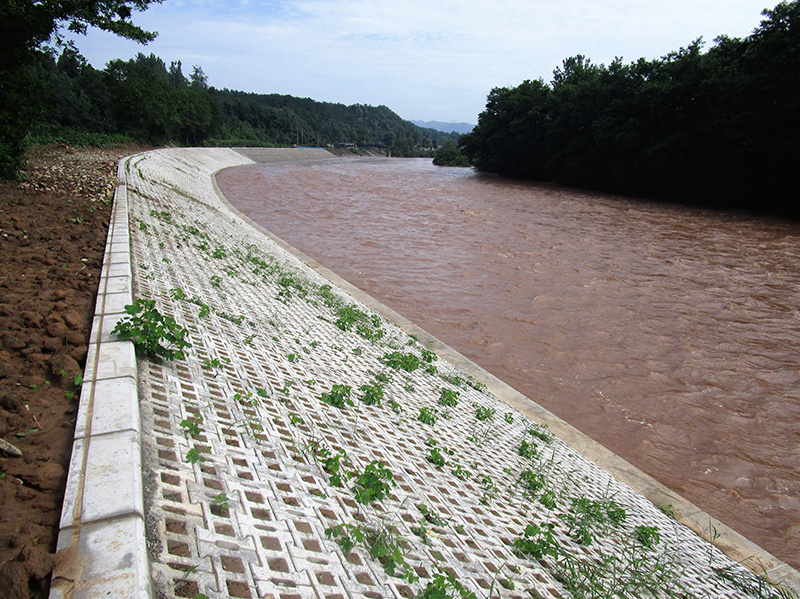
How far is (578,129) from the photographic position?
49.0 meters

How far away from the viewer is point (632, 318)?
39.8ft

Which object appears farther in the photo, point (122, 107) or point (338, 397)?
point (122, 107)

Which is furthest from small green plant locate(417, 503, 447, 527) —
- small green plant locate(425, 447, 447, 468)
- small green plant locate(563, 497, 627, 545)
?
small green plant locate(563, 497, 627, 545)

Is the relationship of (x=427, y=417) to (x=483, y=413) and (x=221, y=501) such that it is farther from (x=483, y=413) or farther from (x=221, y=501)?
(x=221, y=501)

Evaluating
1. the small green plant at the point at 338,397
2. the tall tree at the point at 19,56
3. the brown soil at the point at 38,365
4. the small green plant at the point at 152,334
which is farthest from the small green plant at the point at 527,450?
the tall tree at the point at 19,56

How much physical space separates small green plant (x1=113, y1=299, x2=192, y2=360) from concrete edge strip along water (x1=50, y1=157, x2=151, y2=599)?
0.32ft

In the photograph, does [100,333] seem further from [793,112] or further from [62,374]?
[793,112]

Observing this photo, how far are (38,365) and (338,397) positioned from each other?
250cm

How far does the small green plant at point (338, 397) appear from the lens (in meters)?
4.84

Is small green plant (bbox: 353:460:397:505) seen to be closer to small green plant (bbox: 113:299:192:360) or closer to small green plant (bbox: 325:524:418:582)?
small green plant (bbox: 325:524:418:582)

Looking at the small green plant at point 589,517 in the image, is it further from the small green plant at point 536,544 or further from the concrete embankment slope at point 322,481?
the small green plant at point 536,544

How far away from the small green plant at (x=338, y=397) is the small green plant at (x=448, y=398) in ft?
5.21

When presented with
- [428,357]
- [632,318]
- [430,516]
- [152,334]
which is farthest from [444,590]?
[632,318]

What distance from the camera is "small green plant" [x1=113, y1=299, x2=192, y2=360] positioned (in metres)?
4.09
